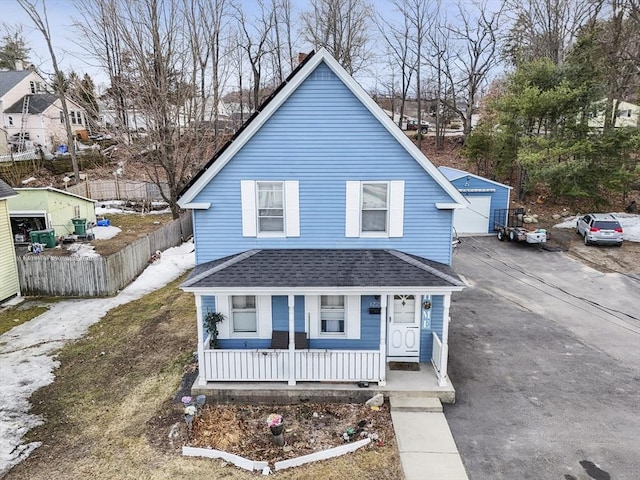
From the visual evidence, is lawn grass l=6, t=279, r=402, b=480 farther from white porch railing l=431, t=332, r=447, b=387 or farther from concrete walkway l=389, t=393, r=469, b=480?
white porch railing l=431, t=332, r=447, b=387

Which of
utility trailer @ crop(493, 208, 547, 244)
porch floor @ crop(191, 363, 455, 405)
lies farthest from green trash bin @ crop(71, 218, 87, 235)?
utility trailer @ crop(493, 208, 547, 244)

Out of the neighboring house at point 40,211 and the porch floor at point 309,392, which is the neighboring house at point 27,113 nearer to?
the neighboring house at point 40,211

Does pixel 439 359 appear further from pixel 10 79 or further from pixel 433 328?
pixel 10 79

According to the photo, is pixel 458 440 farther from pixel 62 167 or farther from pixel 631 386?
pixel 62 167

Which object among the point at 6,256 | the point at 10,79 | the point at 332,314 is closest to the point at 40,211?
the point at 6,256

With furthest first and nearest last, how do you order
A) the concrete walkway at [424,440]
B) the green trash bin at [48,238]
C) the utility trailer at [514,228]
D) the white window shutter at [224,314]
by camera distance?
the utility trailer at [514,228] < the green trash bin at [48,238] < the white window shutter at [224,314] < the concrete walkway at [424,440]

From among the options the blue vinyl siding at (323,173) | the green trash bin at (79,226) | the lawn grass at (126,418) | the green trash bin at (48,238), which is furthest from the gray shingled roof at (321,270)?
the green trash bin at (79,226)

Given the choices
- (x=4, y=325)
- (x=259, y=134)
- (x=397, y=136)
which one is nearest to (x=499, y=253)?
(x=397, y=136)
